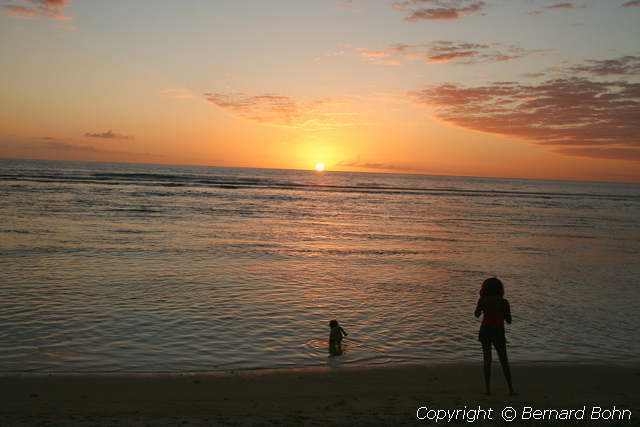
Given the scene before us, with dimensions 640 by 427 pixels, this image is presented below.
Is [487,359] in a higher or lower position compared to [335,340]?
higher

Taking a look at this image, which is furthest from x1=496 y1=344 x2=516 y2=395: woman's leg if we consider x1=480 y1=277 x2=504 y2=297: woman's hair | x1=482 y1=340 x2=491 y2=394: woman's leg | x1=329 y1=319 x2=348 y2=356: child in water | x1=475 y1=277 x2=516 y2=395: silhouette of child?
x1=329 y1=319 x2=348 y2=356: child in water

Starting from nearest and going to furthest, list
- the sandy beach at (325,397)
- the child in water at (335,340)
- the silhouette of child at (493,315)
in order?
the sandy beach at (325,397) → the silhouette of child at (493,315) → the child in water at (335,340)

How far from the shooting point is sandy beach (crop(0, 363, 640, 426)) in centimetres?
624

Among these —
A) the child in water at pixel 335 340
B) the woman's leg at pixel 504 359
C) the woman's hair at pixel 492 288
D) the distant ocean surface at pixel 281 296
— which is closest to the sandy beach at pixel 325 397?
the woman's leg at pixel 504 359

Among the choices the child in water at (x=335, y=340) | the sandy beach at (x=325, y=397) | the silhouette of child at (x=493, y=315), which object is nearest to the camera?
the sandy beach at (x=325, y=397)

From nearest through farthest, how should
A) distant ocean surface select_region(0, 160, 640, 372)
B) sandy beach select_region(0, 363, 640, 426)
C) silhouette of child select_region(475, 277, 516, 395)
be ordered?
sandy beach select_region(0, 363, 640, 426) < silhouette of child select_region(475, 277, 516, 395) < distant ocean surface select_region(0, 160, 640, 372)

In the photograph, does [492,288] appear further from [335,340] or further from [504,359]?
[335,340]

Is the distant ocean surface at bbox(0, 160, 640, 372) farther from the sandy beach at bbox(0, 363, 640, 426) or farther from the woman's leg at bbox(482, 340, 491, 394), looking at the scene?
the woman's leg at bbox(482, 340, 491, 394)

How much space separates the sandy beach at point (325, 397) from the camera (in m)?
6.24

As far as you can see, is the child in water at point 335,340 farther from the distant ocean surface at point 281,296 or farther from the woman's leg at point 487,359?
the woman's leg at point 487,359

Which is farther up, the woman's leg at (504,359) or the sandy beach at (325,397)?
the woman's leg at (504,359)

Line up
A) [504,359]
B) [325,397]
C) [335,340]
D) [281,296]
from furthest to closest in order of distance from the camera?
[281,296] → [335,340] → [504,359] → [325,397]

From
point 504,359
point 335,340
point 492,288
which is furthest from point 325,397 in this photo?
point 492,288

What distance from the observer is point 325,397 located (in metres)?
7.15
